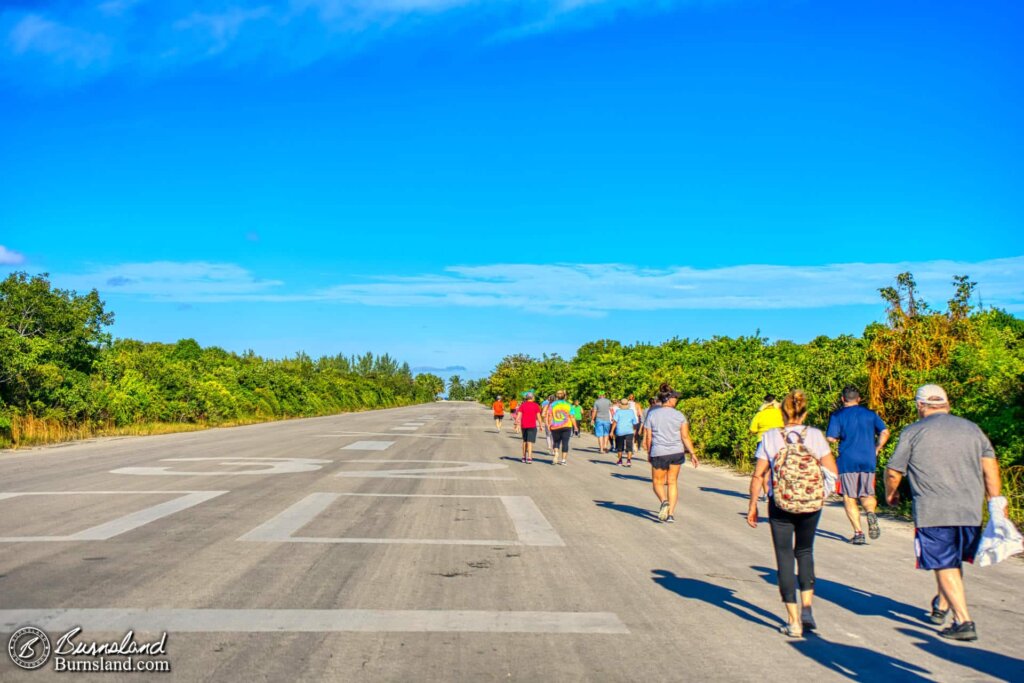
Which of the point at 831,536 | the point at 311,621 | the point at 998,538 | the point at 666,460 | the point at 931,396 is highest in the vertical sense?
the point at 931,396

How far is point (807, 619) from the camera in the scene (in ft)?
19.3

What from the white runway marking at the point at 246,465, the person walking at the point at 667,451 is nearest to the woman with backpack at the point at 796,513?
the person walking at the point at 667,451

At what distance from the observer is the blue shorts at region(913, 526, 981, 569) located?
231 inches

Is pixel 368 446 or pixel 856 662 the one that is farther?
pixel 368 446

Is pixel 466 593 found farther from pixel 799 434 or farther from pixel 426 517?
pixel 426 517

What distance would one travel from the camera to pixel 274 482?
570 inches

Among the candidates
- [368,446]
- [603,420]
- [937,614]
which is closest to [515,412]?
[603,420]

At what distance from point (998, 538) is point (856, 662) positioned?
1.42 metres

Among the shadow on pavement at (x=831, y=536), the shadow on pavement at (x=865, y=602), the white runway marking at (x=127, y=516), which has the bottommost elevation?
the shadow on pavement at (x=831, y=536)

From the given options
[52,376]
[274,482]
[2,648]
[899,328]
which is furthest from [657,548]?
[52,376]

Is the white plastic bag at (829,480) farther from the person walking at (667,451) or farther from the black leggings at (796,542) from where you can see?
the person walking at (667,451)

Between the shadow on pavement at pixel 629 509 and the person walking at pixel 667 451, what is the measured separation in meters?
0.22

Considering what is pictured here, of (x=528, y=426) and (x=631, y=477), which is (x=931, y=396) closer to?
(x=631, y=477)

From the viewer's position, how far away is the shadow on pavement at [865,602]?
6.45 metres
